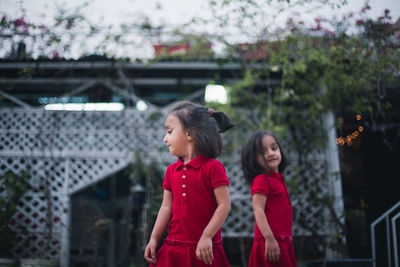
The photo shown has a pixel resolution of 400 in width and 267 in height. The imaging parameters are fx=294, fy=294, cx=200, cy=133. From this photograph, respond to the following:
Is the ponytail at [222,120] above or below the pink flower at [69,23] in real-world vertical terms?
below

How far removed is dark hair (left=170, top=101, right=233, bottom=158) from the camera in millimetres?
1628

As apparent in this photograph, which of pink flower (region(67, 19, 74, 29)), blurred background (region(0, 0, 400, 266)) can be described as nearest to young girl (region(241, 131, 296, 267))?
blurred background (region(0, 0, 400, 266))

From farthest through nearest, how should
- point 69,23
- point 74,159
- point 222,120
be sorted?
point 74,159
point 69,23
point 222,120

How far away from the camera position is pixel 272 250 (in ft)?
5.50

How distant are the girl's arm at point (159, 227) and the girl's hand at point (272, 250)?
591 mm

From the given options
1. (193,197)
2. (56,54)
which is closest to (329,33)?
(193,197)

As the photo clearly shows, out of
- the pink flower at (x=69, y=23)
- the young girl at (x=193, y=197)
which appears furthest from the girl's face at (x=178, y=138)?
the pink flower at (x=69, y=23)

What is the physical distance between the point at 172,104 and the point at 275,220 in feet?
9.60

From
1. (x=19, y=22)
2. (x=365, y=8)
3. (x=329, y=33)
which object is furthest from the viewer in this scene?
(x=19, y=22)

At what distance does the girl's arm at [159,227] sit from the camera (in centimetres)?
158

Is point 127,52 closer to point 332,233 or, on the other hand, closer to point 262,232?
point 262,232

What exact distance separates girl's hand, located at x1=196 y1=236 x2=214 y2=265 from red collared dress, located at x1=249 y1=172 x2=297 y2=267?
1.66 ft

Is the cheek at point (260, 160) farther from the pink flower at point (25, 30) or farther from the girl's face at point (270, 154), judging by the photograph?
the pink flower at point (25, 30)

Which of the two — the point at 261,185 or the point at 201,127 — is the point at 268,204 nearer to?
the point at 261,185
